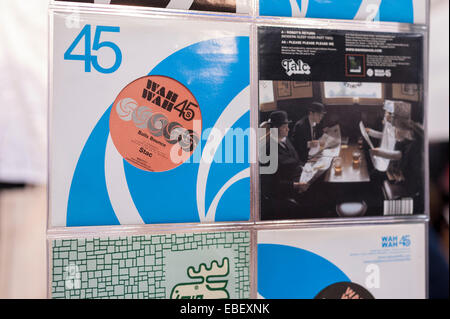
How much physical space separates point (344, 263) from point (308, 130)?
0.65 meters

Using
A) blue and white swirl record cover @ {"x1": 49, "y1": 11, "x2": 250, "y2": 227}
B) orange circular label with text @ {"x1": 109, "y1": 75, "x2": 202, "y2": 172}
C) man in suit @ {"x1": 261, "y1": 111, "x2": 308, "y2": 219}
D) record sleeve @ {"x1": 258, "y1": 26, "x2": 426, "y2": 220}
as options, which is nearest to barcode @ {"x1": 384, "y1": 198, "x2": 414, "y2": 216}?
record sleeve @ {"x1": 258, "y1": 26, "x2": 426, "y2": 220}

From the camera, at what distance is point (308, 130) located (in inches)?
60.1

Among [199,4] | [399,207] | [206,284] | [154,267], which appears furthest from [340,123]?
[154,267]

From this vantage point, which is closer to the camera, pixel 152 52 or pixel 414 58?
pixel 152 52

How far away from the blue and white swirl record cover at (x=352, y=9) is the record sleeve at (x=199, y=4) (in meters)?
0.09

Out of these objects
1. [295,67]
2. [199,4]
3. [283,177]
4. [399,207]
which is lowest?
[399,207]

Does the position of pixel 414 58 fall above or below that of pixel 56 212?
above

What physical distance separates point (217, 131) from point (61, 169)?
67 cm

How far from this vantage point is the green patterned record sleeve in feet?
4.55

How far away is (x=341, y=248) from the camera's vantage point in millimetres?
1555

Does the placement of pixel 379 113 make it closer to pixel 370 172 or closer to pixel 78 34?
pixel 370 172

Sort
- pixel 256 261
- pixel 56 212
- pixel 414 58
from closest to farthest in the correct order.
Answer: pixel 56 212, pixel 256 261, pixel 414 58

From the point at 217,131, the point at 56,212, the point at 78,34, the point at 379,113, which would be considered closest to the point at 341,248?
the point at 379,113

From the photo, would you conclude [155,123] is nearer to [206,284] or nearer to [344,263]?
[206,284]
